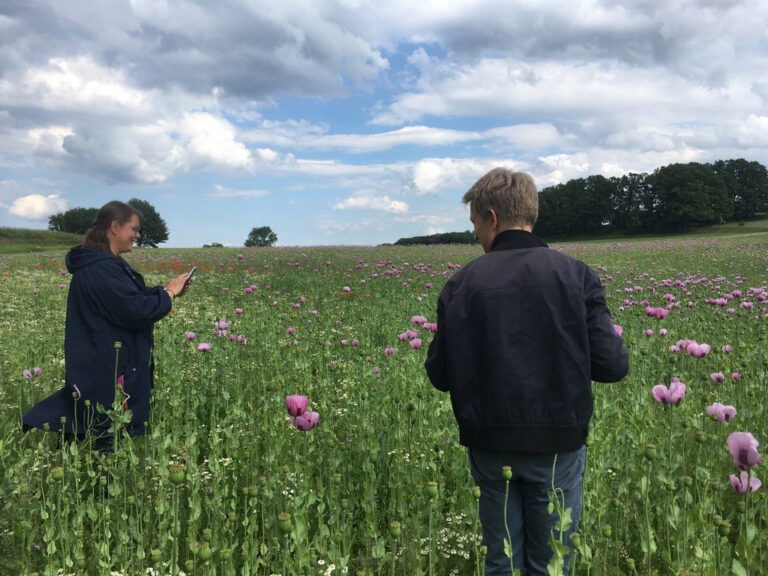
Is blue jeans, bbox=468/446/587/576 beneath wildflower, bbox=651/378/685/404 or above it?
beneath

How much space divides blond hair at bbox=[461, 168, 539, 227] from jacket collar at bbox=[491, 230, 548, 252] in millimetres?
57

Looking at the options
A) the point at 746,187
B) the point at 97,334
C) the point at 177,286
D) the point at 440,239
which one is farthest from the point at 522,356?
the point at 746,187

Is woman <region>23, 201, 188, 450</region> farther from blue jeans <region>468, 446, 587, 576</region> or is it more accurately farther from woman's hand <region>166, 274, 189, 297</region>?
blue jeans <region>468, 446, 587, 576</region>

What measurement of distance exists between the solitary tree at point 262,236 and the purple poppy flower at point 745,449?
240 ft

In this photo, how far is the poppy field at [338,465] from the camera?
2.53m

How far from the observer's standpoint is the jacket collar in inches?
81.6

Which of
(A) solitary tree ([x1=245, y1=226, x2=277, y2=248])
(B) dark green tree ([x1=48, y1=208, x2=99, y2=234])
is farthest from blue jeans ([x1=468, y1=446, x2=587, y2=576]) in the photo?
(B) dark green tree ([x1=48, y1=208, x2=99, y2=234])

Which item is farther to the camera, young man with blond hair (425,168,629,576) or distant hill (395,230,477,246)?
distant hill (395,230,477,246)

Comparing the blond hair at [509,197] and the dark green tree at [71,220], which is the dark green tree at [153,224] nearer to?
the dark green tree at [71,220]

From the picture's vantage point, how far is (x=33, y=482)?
346cm

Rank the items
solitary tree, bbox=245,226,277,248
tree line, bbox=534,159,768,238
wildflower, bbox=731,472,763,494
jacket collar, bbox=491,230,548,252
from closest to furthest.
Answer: jacket collar, bbox=491,230,548,252 < wildflower, bbox=731,472,763,494 < tree line, bbox=534,159,768,238 < solitary tree, bbox=245,226,277,248

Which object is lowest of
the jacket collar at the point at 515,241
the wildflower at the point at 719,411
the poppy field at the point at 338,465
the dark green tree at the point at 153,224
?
the poppy field at the point at 338,465

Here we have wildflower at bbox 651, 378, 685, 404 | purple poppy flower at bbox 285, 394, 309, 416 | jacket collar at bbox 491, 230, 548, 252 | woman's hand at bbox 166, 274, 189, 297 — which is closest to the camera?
jacket collar at bbox 491, 230, 548, 252

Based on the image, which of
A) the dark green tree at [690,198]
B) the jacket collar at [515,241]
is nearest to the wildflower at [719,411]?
the jacket collar at [515,241]
